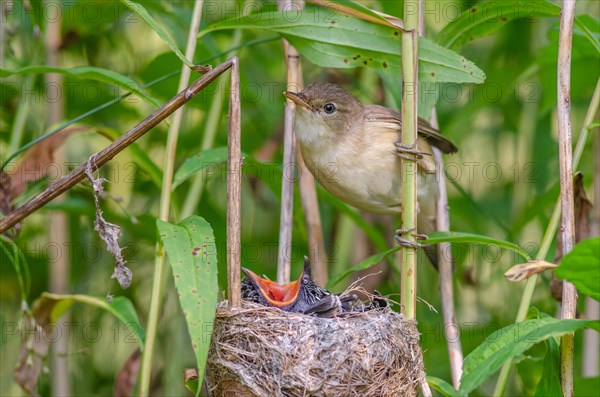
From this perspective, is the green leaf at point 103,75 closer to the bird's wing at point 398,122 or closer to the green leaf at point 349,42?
the green leaf at point 349,42

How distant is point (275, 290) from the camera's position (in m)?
2.91

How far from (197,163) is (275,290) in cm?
57

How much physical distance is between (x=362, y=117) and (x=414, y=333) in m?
1.24

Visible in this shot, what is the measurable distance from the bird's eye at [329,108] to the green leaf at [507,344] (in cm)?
Answer: 148

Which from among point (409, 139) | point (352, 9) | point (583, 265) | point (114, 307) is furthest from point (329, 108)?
point (583, 265)

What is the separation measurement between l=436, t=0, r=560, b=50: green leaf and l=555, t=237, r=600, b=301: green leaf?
105cm

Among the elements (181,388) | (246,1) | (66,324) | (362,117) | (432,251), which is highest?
(246,1)

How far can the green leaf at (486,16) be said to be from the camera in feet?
8.66

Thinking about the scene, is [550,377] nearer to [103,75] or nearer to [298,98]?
[298,98]

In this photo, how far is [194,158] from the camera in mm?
2738

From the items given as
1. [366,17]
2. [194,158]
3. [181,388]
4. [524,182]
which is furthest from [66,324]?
[524,182]

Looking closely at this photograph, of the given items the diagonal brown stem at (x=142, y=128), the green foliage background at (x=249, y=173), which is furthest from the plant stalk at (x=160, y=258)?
the green foliage background at (x=249, y=173)

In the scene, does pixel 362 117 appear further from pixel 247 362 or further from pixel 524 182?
pixel 247 362

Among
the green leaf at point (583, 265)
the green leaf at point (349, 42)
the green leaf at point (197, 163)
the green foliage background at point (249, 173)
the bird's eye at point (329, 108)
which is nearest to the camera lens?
the green leaf at point (583, 265)
